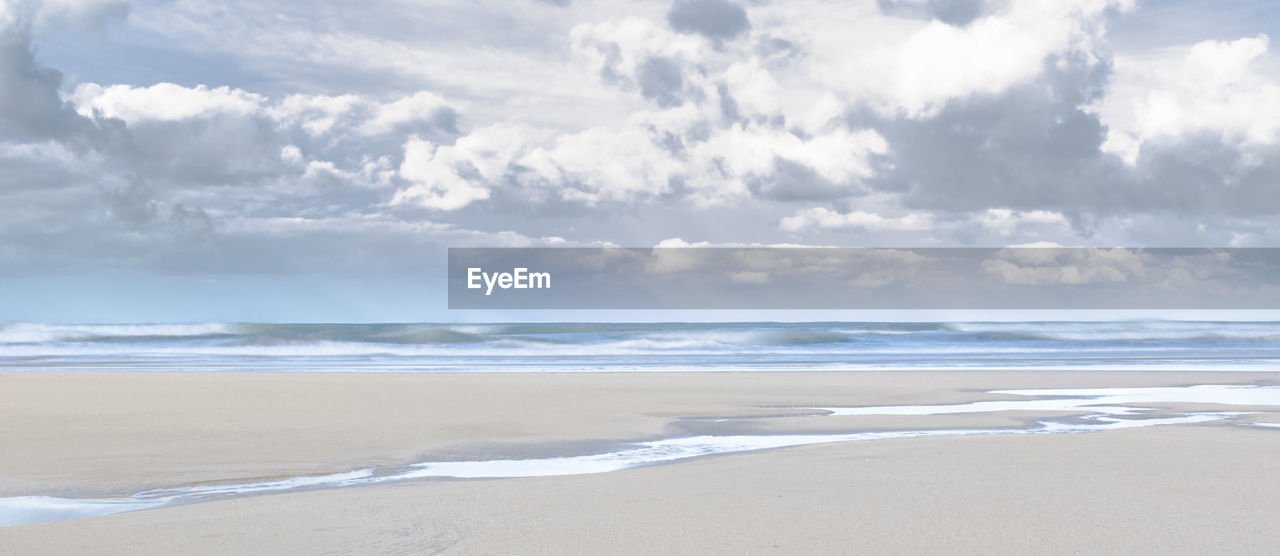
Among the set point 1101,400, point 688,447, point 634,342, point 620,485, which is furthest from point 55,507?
point 634,342

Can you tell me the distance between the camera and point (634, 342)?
46.8m

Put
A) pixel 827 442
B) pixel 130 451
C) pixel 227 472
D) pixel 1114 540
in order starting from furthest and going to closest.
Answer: pixel 827 442 → pixel 130 451 → pixel 227 472 → pixel 1114 540

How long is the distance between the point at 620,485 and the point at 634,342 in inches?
1589

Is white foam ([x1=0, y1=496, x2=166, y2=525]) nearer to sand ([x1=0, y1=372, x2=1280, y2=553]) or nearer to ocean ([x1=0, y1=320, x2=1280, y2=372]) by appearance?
sand ([x1=0, y1=372, x2=1280, y2=553])

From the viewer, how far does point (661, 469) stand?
284 inches

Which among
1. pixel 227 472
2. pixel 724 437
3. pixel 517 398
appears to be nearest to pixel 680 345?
pixel 517 398

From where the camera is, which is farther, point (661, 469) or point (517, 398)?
point (517, 398)

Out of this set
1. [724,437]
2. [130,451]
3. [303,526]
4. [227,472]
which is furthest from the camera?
[724,437]

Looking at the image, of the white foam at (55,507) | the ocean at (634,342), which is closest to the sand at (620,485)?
the white foam at (55,507)

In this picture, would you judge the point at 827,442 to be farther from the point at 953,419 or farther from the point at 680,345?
the point at 680,345

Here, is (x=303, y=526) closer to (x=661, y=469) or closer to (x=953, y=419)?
(x=661, y=469)

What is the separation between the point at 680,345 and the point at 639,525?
3891 cm

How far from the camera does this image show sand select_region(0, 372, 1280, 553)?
190 inches

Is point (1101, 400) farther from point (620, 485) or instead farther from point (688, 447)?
point (620, 485)
